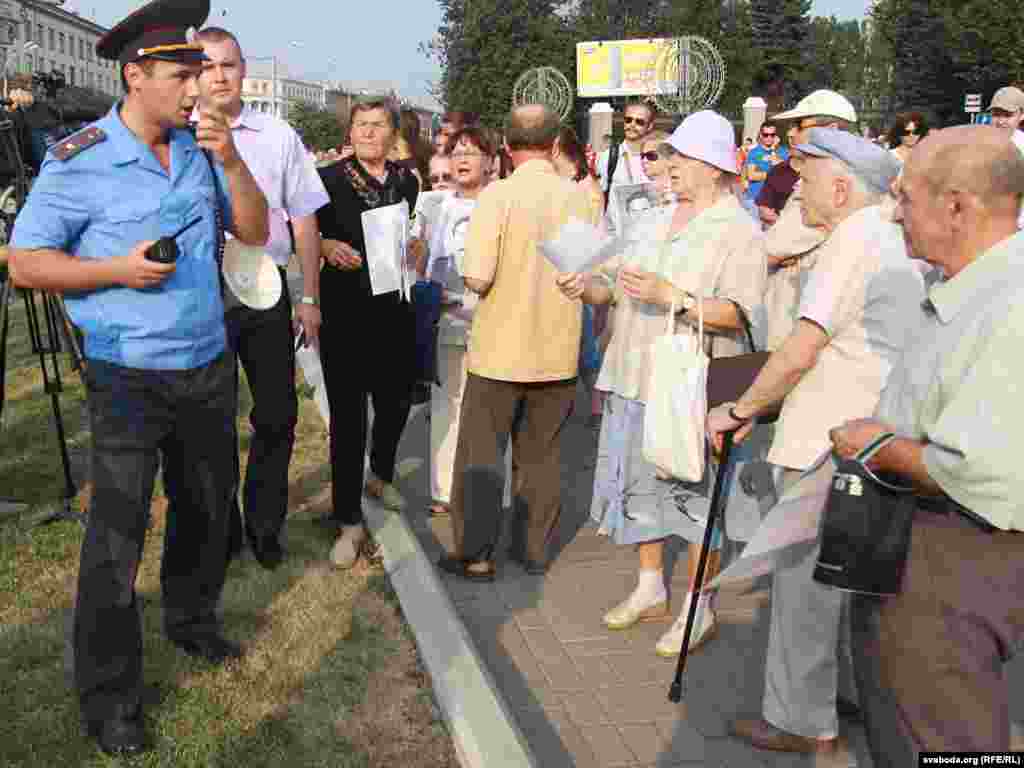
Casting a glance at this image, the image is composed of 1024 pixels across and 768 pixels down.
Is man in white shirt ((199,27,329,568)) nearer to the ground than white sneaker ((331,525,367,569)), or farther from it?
farther from it

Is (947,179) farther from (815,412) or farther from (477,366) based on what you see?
(477,366)

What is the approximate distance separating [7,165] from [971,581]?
223 inches

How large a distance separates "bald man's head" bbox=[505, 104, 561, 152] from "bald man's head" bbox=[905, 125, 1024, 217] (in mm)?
3025

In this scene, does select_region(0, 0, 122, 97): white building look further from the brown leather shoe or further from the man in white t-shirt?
the brown leather shoe

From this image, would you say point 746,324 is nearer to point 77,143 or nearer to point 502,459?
point 502,459

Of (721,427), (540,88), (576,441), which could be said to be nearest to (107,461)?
(721,427)

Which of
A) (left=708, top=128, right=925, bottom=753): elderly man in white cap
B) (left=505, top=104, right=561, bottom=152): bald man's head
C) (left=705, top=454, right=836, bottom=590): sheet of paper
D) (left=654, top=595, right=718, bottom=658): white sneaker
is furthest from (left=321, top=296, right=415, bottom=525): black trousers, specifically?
(left=705, top=454, right=836, bottom=590): sheet of paper

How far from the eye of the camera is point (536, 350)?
550 cm

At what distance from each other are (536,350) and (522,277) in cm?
34

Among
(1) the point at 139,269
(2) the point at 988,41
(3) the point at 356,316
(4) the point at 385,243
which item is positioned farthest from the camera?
(2) the point at 988,41

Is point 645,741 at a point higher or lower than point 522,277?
lower

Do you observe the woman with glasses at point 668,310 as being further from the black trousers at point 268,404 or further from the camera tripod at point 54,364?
the camera tripod at point 54,364

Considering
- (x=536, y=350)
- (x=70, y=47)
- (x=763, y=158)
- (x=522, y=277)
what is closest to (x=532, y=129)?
(x=522, y=277)

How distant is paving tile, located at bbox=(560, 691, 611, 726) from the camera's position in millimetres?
4219
